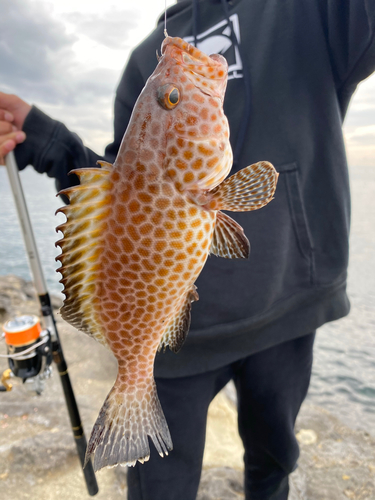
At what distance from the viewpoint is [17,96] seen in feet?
5.59

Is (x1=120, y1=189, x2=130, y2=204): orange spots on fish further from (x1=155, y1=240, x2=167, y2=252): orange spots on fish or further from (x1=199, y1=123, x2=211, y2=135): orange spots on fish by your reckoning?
(x1=199, y1=123, x2=211, y2=135): orange spots on fish

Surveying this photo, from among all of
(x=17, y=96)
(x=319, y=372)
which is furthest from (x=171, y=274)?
(x=319, y=372)

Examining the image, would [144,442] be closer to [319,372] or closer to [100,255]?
[100,255]

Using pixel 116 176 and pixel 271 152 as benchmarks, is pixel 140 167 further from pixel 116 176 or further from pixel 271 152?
pixel 271 152

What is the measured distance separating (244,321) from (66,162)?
52.8 inches

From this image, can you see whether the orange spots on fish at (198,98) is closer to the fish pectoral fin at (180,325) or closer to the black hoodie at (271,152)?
the fish pectoral fin at (180,325)

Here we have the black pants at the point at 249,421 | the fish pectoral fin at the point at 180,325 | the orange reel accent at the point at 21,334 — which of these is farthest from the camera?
the orange reel accent at the point at 21,334

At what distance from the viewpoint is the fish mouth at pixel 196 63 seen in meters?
1.01

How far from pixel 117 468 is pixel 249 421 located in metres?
1.79

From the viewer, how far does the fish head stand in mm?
959

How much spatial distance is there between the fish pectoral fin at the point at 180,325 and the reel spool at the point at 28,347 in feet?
5.40

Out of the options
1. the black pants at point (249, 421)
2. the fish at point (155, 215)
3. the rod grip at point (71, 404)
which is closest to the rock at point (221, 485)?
the black pants at point (249, 421)

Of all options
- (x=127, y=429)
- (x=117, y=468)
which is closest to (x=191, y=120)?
(x=127, y=429)

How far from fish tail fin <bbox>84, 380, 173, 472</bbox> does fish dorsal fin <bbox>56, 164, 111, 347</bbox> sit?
0.97 feet
